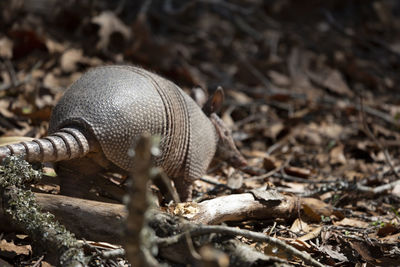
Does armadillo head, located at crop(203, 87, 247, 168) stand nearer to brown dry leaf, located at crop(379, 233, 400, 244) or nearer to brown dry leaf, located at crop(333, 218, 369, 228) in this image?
brown dry leaf, located at crop(333, 218, 369, 228)

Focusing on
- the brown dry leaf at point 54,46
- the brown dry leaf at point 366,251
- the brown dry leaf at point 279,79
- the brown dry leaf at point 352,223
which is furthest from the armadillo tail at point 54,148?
the brown dry leaf at point 279,79

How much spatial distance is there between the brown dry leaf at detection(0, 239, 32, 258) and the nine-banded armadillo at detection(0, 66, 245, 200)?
571 mm

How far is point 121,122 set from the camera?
344 centimetres

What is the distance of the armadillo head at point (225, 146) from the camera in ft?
15.9

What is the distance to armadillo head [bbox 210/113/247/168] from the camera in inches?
190

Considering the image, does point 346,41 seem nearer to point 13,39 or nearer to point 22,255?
point 13,39

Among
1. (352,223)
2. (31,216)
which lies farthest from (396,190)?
(31,216)

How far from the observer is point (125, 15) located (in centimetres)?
825

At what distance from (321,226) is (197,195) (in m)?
1.35

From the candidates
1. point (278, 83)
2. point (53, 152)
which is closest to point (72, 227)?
point (53, 152)

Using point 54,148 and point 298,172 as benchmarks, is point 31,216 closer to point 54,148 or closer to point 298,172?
point 54,148

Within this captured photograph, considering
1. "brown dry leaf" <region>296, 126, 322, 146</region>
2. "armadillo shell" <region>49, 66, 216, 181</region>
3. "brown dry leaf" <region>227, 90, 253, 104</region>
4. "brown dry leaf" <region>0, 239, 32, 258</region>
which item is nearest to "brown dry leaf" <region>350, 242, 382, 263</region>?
"armadillo shell" <region>49, 66, 216, 181</region>

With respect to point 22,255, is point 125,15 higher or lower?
higher

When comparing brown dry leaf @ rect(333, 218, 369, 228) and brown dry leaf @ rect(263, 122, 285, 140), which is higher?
brown dry leaf @ rect(333, 218, 369, 228)
